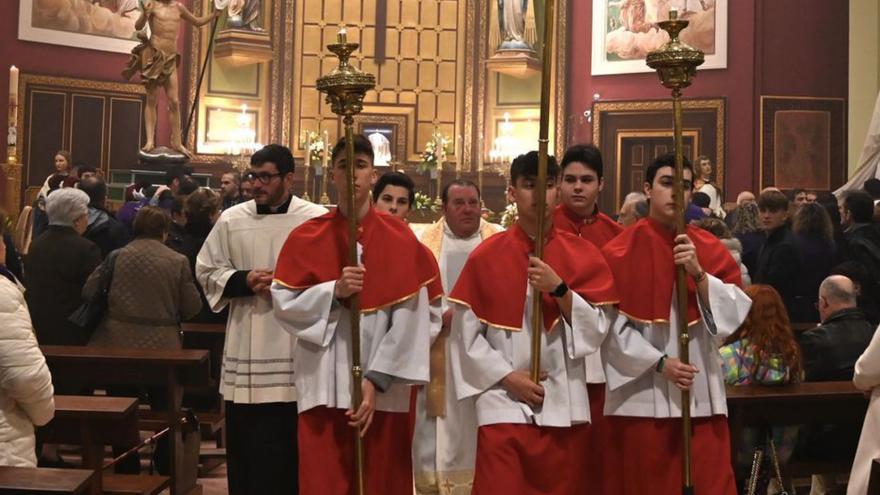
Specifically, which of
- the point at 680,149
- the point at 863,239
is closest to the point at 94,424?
the point at 680,149

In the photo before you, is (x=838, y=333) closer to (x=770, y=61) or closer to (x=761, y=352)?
(x=761, y=352)

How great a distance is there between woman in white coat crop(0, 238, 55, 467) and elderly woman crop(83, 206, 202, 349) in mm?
2487

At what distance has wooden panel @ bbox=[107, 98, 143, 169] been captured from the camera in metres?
18.8

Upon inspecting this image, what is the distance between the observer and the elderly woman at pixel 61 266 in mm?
7918

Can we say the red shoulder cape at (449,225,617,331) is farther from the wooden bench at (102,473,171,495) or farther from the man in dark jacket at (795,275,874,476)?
the wooden bench at (102,473,171,495)

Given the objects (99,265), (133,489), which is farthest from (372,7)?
(133,489)

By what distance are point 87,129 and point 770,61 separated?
10.6 meters

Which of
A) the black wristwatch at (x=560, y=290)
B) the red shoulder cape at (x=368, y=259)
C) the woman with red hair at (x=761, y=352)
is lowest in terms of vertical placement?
the woman with red hair at (x=761, y=352)

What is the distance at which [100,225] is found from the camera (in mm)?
9203

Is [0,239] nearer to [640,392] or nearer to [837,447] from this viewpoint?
[640,392]

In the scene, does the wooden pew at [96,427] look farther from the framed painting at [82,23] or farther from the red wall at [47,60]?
the framed painting at [82,23]

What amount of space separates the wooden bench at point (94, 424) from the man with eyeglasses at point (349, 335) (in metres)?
1.46

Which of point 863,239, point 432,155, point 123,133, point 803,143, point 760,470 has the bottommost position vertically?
point 760,470

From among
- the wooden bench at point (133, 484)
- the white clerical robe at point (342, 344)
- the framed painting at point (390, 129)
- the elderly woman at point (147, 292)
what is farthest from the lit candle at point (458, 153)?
the white clerical robe at point (342, 344)
